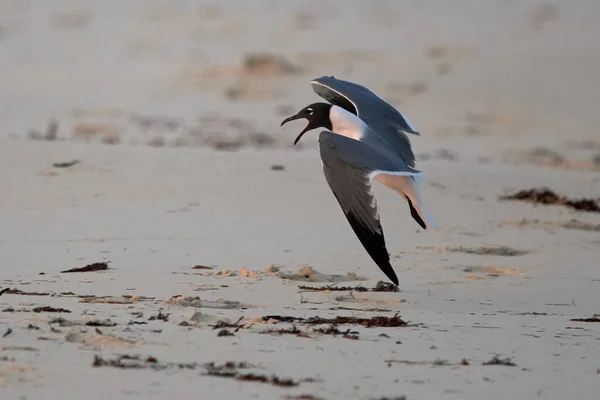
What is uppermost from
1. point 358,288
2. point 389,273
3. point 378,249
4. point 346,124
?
point 346,124

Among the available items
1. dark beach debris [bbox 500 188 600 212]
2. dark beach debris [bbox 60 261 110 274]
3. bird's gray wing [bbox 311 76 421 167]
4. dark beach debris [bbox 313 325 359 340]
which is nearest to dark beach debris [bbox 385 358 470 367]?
dark beach debris [bbox 313 325 359 340]

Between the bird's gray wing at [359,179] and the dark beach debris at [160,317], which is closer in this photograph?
the dark beach debris at [160,317]

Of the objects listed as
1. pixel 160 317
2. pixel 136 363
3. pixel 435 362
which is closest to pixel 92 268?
pixel 160 317

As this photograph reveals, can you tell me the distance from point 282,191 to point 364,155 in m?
3.04

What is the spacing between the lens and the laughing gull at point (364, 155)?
286 inches

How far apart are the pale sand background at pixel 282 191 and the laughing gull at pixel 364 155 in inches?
15.9

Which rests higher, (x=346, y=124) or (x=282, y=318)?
(x=346, y=124)

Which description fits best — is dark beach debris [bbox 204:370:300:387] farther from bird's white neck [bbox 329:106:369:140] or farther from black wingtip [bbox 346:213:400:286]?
bird's white neck [bbox 329:106:369:140]

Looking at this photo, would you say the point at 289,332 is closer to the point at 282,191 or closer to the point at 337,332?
the point at 337,332

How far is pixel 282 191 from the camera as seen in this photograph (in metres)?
10.7

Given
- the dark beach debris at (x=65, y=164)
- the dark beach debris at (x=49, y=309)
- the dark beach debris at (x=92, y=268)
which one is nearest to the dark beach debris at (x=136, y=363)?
the dark beach debris at (x=49, y=309)

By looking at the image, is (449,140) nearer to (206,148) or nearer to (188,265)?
(206,148)

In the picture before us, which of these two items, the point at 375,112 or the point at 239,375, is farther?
the point at 375,112

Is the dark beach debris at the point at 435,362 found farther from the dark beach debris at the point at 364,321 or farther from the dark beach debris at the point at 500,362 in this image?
the dark beach debris at the point at 364,321
